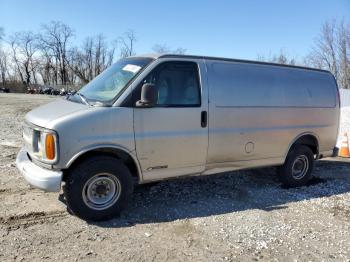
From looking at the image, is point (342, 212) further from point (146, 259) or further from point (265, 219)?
point (146, 259)

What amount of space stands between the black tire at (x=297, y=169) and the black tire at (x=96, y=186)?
323 centimetres

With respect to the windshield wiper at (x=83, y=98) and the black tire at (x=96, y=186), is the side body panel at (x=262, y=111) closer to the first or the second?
the black tire at (x=96, y=186)

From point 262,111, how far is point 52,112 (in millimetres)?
3326

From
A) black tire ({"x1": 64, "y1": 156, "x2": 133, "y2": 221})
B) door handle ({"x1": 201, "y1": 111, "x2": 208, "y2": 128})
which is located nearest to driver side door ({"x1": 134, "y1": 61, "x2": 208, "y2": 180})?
door handle ({"x1": 201, "y1": 111, "x2": 208, "y2": 128})

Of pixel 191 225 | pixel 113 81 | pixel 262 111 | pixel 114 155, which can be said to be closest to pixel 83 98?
pixel 113 81

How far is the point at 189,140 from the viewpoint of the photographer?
17.3 ft

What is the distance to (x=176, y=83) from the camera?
205 inches

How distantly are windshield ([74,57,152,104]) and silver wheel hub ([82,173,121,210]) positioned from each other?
→ 40.7 inches

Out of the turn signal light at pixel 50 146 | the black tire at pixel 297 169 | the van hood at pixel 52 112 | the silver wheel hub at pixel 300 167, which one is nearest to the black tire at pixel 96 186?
the turn signal light at pixel 50 146

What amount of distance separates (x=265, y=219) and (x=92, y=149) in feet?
8.53

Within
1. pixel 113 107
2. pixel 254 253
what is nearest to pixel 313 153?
pixel 254 253

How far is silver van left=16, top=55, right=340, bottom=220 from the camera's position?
14.9 ft

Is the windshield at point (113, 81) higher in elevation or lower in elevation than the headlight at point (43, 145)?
higher

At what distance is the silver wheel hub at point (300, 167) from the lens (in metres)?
6.91
